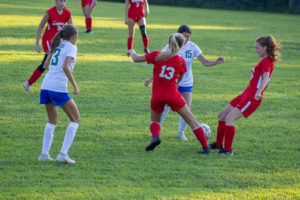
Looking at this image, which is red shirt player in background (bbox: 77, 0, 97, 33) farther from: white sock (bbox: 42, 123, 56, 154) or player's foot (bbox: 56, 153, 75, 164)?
player's foot (bbox: 56, 153, 75, 164)

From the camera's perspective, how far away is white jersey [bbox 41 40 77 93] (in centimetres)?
538

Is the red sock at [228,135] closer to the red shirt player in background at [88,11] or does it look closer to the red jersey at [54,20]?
the red jersey at [54,20]

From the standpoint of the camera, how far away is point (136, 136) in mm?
6918

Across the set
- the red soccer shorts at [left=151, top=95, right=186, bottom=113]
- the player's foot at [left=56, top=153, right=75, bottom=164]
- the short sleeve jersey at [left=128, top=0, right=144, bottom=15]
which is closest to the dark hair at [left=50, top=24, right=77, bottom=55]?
the player's foot at [left=56, top=153, right=75, bottom=164]

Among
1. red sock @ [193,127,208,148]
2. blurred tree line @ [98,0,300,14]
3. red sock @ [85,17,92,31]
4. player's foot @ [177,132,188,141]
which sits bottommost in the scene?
blurred tree line @ [98,0,300,14]

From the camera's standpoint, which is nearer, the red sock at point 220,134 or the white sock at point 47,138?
the white sock at point 47,138

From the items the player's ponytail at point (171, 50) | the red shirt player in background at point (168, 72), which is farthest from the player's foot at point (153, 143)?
the player's ponytail at point (171, 50)

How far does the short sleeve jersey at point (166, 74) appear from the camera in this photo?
5.83 m

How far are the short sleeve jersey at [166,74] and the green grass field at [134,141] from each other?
866 mm

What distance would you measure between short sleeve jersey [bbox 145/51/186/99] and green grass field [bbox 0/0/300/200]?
2.84 feet

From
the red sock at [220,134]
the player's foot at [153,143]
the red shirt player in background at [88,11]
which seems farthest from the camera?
the red shirt player in background at [88,11]

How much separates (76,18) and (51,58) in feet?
53.4

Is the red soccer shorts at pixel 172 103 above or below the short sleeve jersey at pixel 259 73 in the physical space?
below

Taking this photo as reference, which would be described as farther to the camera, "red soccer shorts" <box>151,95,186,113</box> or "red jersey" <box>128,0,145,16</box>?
"red jersey" <box>128,0,145,16</box>
